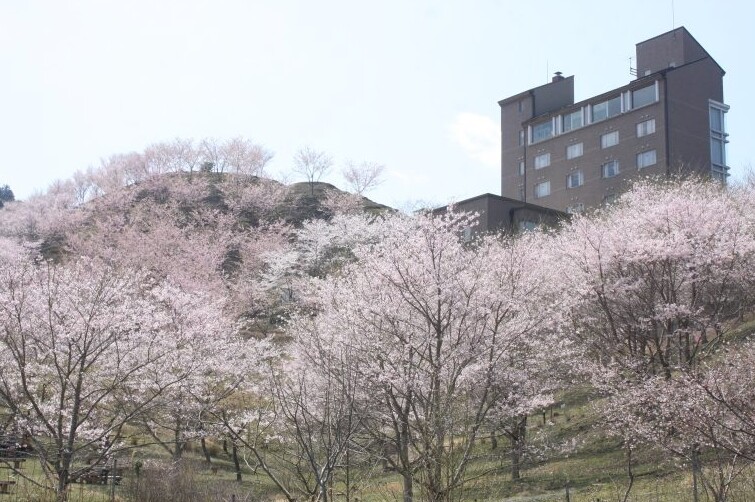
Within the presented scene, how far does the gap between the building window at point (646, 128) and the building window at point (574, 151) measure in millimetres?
5261

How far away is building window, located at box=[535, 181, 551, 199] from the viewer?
61.7 metres

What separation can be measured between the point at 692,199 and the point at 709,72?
36.5 meters

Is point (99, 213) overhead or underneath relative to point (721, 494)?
overhead

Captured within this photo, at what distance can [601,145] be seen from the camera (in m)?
58.0

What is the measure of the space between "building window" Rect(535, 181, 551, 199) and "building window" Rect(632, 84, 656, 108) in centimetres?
957

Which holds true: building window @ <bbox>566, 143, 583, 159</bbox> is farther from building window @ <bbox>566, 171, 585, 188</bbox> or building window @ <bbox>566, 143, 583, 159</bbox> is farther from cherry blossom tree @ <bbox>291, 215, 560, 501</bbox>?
cherry blossom tree @ <bbox>291, 215, 560, 501</bbox>

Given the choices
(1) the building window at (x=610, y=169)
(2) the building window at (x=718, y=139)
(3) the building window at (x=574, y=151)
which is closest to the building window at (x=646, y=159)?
(1) the building window at (x=610, y=169)

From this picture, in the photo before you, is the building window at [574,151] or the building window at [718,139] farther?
the building window at [574,151]

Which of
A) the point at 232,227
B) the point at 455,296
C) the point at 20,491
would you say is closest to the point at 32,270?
the point at 20,491

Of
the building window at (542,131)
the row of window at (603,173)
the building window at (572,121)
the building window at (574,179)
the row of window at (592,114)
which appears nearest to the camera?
the row of window at (603,173)

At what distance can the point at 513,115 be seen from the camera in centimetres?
6681

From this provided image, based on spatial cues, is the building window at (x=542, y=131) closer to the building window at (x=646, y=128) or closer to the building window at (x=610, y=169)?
the building window at (x=610, y=169)

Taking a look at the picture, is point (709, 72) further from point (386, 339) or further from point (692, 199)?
point (386, 339)

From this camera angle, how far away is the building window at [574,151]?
196ft
